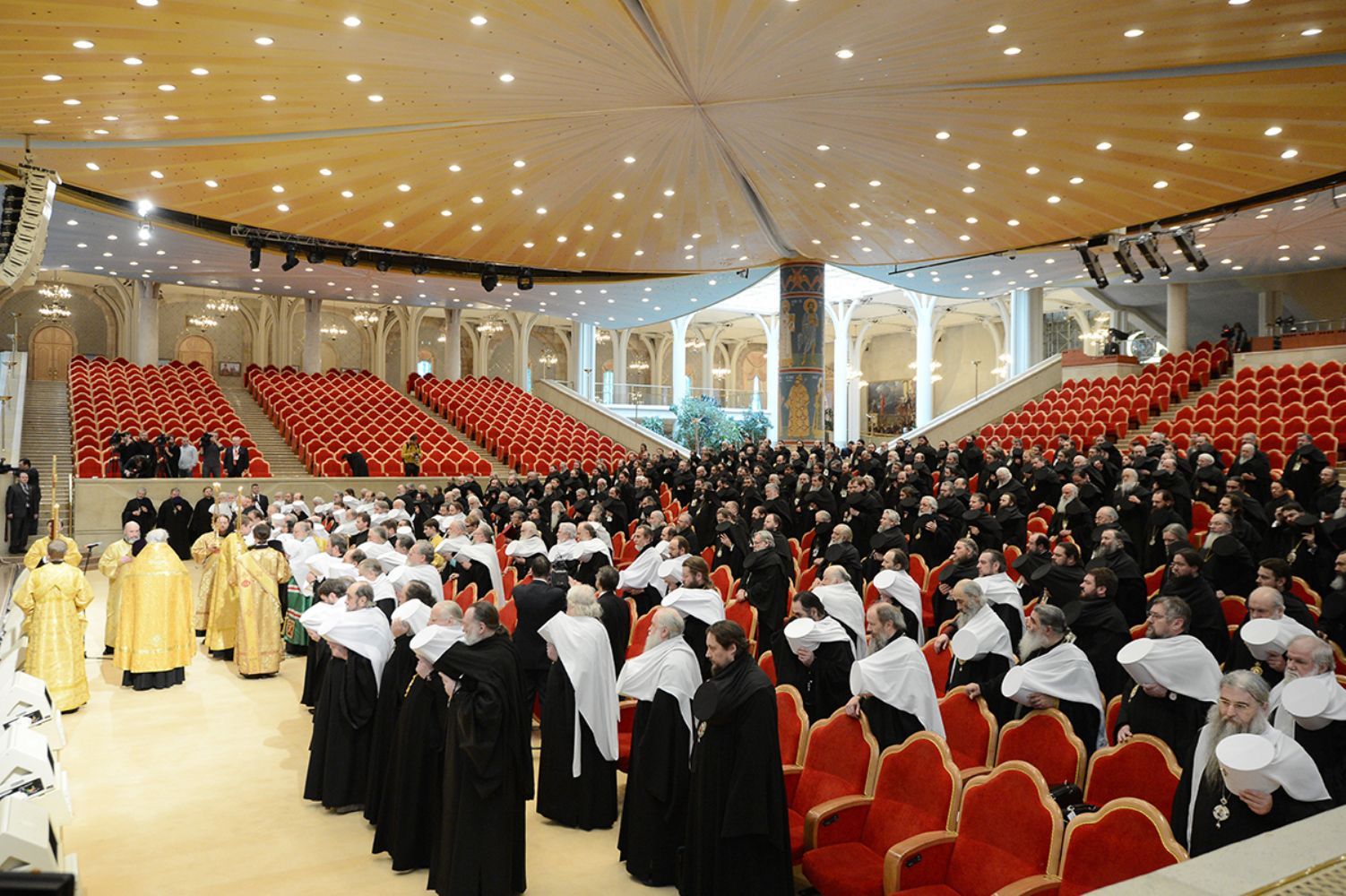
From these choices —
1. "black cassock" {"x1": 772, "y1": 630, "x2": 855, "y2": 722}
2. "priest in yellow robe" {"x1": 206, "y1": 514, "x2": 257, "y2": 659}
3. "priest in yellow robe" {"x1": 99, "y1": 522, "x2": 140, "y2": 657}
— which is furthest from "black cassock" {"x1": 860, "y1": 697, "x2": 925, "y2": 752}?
"priest in yellow robe" {"x1": 99, "y1": 522, "x2": 140, "y2": 657}

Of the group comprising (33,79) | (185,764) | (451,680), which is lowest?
(185,764)

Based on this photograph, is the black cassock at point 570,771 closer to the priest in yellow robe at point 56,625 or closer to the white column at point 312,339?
the priest in yellow robe at point 56,625

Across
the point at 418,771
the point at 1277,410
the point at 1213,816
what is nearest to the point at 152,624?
the point at 418,771

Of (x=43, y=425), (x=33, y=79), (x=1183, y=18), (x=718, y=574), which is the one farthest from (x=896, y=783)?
(x=43, y=425)

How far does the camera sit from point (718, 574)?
26.9 feet

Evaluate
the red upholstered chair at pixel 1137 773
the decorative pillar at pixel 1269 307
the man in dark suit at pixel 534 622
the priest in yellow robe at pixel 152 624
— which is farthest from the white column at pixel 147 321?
the decorative pillar at pixel 1269 307

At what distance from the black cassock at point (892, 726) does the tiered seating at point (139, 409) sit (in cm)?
1603

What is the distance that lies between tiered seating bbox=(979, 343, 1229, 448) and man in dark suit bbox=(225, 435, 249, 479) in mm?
14627

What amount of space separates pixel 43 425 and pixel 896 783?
20.9 meters

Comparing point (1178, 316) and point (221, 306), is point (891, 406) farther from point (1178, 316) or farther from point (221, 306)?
point (221, 306)

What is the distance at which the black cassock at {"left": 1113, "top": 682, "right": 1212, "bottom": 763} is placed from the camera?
4.04 metres

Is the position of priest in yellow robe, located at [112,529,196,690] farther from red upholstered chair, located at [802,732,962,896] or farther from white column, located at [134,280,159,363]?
white column, located at [134,280,159,363]

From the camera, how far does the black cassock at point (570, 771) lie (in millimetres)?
5164

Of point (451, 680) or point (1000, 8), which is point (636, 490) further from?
point (451, 680)
